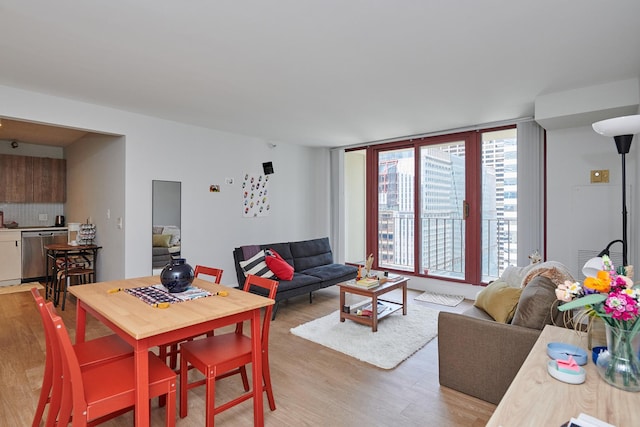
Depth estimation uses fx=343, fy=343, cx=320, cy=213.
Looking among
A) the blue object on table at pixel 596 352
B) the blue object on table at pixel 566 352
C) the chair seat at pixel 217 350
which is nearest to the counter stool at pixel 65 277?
the chair seat at pixel 217 350

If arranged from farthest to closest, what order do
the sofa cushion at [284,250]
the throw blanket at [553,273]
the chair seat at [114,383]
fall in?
A: 1. the sofa cushion at [284,250]
2. the throw blanket at [553,273]
3. the chair seat at [114,383]

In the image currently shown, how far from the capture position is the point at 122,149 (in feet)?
13.7

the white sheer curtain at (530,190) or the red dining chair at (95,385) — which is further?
the white sheer curtain at (530,190)

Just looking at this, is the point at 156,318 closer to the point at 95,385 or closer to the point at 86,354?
the point at 95,385

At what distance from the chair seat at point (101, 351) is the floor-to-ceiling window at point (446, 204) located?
4.45 meters

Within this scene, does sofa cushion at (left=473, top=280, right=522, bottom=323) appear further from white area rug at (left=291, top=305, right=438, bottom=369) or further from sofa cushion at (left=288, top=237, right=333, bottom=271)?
sofa cushion at (left=288, top=237, right=333, bottom=271)

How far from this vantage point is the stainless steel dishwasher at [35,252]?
571 centimetres

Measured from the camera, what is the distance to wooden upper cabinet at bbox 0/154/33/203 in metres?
5.86

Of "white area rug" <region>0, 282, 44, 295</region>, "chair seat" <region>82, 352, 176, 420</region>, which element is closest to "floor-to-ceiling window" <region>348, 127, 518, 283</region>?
"chair seat" <region>82, 352, 176, 420</region>

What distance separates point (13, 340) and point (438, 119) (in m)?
5.21

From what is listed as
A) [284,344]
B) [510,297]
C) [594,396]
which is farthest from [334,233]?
[594,396]

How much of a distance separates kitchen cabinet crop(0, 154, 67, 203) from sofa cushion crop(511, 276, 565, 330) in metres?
7.54

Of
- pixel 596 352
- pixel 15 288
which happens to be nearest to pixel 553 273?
pixel 596 352

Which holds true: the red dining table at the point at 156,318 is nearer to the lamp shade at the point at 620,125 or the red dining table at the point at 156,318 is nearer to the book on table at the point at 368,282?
the book on table at the point at 368,282
